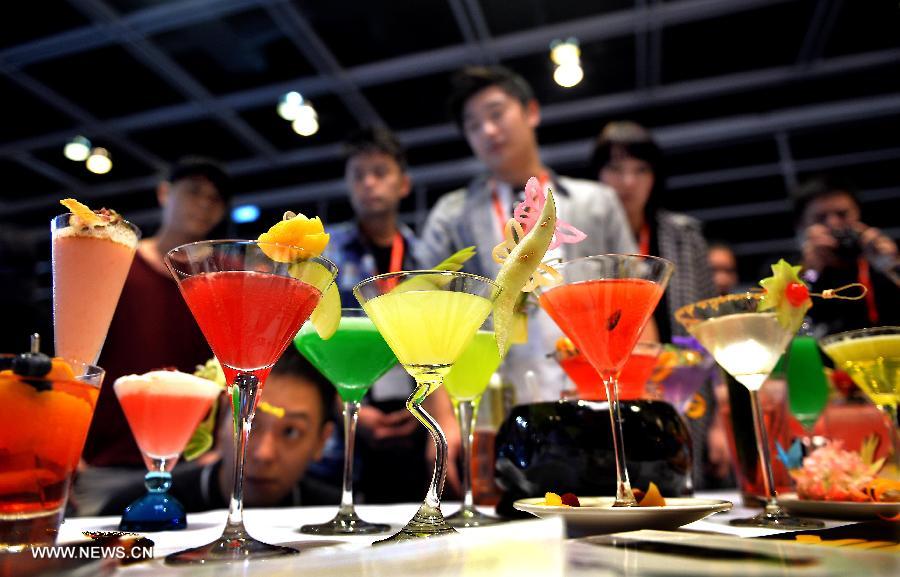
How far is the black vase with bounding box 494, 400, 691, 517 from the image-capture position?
1205 mm

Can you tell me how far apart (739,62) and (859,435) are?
15.3 ft

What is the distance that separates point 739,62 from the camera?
549 centimetres

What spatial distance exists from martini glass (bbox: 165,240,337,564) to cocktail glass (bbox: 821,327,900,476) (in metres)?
1.21

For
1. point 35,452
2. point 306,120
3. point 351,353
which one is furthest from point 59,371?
point 306,120

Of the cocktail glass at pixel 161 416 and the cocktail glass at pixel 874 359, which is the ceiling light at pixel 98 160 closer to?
the cocktail glass at pixel 161 416

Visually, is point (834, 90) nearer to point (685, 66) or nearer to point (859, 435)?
point (685, 66)

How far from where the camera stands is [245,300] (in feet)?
3.12

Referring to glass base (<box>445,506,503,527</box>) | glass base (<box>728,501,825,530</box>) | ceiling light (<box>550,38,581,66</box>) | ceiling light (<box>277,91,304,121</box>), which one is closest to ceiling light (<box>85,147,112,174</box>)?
ceiling light (<box>277,91,304,121</box>)

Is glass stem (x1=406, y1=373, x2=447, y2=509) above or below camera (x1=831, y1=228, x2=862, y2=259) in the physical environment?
below

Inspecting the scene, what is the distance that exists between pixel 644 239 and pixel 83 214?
2.89m

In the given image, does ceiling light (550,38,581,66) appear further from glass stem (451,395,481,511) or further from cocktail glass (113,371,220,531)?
cocktail glass (113,371,220,531)

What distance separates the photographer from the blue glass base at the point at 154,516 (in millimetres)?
1150

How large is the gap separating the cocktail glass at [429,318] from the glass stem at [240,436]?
0.80 feet

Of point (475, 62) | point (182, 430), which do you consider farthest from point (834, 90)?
point (182, 430)
